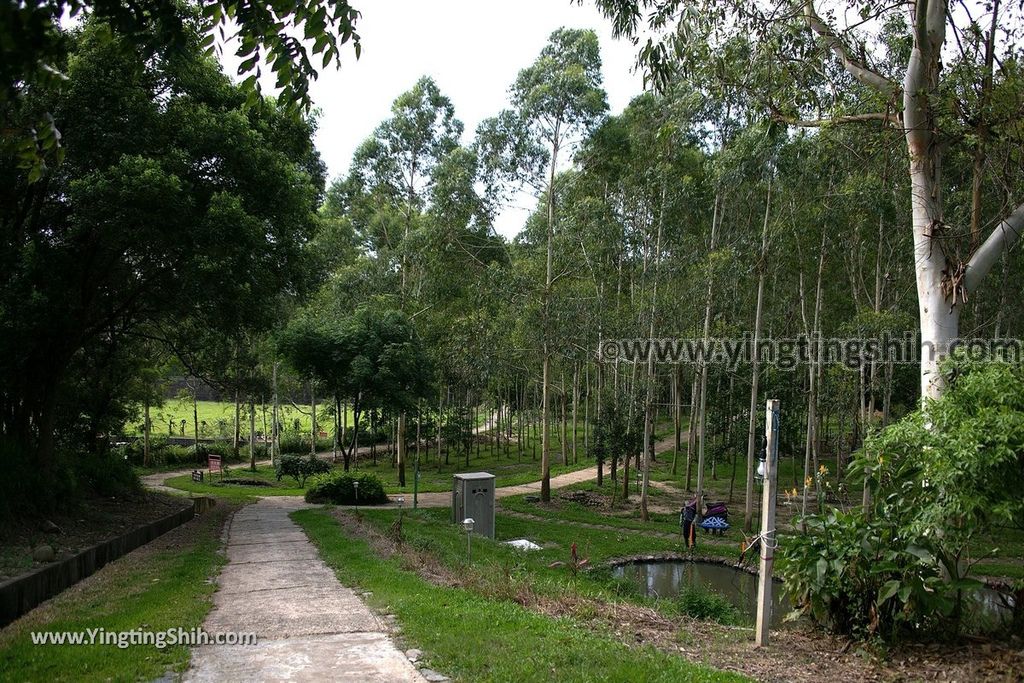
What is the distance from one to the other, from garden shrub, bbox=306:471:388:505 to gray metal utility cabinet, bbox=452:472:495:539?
5.74m

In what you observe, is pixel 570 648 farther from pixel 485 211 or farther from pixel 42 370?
pixel 485 211

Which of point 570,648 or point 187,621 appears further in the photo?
point 187,621

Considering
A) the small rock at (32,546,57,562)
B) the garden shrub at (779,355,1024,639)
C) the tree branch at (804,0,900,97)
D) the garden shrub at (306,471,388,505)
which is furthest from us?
the garden shrub at (306,471,388,505)

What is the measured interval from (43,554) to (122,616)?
3407mm

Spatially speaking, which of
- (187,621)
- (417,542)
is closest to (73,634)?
(187,621)

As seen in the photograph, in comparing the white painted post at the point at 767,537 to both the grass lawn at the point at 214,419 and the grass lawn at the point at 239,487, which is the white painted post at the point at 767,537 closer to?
the grass lawn at the point at 239,487

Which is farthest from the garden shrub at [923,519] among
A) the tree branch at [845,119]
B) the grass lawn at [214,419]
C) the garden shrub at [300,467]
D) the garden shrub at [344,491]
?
the grass lawn at [214,419]

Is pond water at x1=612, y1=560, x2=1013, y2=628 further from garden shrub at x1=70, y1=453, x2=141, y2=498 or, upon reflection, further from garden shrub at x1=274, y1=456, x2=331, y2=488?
garden shrub at x1=274, y1=456, x2=331, y2=488

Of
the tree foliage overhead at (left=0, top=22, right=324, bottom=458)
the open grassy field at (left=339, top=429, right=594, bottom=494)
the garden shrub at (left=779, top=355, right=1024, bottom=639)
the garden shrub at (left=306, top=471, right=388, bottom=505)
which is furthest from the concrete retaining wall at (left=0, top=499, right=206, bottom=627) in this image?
the open grassy field at (left=339, top=429, right=594, bottom=494)

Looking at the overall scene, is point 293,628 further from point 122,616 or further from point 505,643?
point 505,643

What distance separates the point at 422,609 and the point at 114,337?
40.9 ft

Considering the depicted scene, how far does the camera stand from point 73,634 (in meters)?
6.13

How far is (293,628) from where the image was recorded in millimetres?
6641

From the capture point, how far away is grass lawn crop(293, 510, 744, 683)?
495cm
